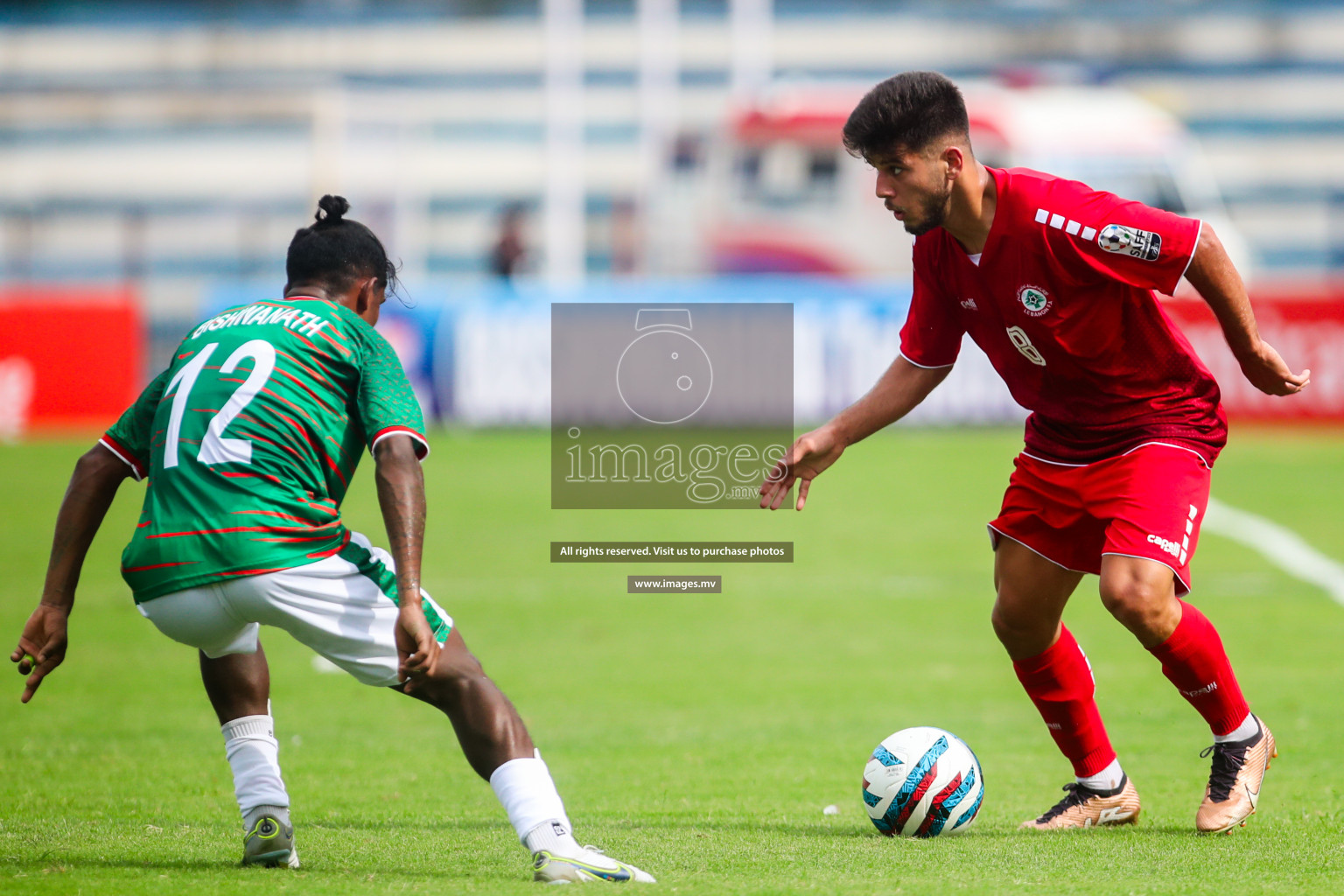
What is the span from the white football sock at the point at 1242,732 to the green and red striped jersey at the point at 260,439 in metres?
2.84

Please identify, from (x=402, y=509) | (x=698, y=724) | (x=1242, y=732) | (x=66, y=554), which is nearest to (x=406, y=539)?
(x=402, y=509)

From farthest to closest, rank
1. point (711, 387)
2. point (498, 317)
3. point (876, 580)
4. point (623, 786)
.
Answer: point (498, 317) → point (711, 387) → point (876, 580) → point (623, 786)

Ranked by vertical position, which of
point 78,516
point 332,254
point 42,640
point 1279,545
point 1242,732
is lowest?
point 1279,545

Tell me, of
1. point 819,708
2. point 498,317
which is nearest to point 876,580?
point 819,708

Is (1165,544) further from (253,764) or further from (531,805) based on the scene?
(253,764)

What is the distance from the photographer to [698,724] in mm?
7578

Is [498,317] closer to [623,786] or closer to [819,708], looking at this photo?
[819,708]

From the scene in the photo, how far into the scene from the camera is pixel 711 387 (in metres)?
18.7

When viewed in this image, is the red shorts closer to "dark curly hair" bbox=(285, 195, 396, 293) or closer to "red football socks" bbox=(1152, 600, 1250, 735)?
"red football socks" bbox=(1152, 600, 1250, 735)

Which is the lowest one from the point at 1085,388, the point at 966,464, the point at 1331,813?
the point at 966,464

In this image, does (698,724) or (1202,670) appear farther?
(698,724)

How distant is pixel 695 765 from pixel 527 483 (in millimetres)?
9762

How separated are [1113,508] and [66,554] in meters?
3.24

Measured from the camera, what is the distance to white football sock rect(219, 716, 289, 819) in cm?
477
